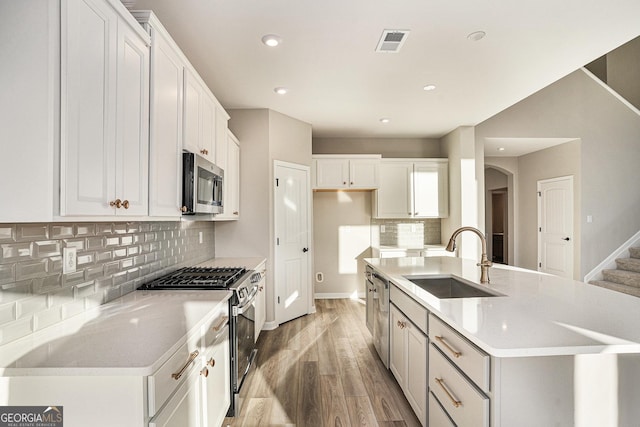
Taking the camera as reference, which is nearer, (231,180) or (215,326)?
(215,326)

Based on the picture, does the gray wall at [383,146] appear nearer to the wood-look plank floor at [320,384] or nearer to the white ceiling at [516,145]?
the white ceiling at [516,145]

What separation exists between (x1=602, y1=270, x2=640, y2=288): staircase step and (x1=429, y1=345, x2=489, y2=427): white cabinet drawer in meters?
4.63

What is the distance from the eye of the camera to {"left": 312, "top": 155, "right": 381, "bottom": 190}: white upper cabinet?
486 centimetres

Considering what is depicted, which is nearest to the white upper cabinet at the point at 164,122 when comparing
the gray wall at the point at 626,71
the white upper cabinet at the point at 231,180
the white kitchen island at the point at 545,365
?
the white upper cabinet at the point at 231,180

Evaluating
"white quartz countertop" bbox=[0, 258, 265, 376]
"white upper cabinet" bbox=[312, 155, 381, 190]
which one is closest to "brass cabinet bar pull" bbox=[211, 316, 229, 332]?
"white quartz countertop" bbox=[0, 258, 265, 376]

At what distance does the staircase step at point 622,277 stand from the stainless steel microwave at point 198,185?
563 cm

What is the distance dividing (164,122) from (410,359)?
6.87ft

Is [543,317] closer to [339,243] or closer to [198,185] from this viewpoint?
[198,185]

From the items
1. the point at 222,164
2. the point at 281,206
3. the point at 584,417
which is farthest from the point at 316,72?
the point at 584,417

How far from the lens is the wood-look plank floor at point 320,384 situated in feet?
6.99

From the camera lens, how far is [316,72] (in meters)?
2.93

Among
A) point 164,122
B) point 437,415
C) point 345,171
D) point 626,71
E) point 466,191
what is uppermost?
point 626,71

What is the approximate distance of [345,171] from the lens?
4879mm

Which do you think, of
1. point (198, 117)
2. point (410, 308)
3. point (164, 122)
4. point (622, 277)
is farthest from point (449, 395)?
point (622, 277)
